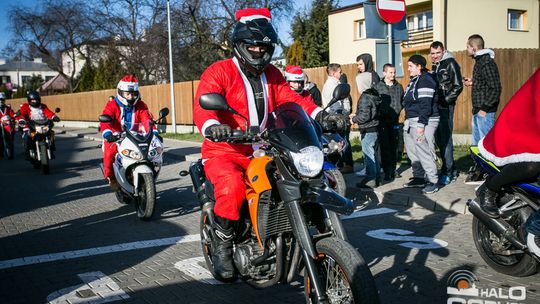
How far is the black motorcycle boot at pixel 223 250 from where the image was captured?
4031mm

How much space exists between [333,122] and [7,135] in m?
16.3

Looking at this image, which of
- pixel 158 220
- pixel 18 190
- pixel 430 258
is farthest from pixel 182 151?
pixel 430 258

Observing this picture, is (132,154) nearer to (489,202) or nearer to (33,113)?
(489,202)

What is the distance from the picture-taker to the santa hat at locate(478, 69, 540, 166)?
394 centimetres

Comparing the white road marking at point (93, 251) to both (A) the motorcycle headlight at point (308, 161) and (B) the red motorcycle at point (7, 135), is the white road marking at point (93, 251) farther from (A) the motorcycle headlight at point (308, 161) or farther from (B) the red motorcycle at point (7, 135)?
(B) the red motorcycle at point (7, 135)

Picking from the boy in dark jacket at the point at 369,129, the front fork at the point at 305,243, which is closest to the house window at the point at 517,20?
the boy in dark jacket at the point at 369,129

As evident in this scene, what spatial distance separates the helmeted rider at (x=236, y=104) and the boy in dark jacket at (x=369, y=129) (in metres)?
4.30

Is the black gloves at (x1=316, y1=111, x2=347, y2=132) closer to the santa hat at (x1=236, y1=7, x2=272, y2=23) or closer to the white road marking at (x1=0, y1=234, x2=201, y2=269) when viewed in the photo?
the santa hat at (x1=236, y1=7, x2=272, y2=23)

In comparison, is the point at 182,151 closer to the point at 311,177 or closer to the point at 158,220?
the point at 158,220

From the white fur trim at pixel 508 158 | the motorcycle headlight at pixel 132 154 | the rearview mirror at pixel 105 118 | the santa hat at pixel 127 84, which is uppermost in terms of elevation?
the santa hat at pixel 127 84

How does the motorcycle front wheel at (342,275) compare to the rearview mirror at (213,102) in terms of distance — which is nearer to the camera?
the motorcycle front wheel at (342,275)

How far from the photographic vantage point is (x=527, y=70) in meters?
17.2

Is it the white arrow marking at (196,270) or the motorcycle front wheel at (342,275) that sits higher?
the motorcycle front wheel at (342,275)

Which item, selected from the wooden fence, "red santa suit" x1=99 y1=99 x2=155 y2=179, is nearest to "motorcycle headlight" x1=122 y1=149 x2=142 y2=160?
"red santa suit" x1=99 y1=99 x2=155 y2=179
